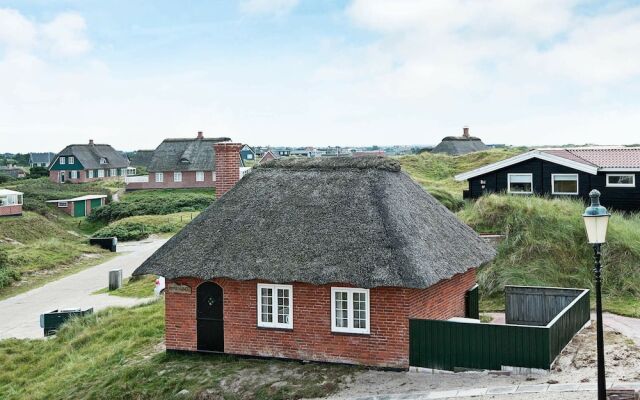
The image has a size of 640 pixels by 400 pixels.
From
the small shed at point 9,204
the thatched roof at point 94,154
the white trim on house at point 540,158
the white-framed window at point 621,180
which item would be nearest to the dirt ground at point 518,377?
the white trim on house at point 540,158

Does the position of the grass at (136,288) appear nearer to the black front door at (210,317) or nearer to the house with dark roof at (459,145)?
the black front door at (210,317)

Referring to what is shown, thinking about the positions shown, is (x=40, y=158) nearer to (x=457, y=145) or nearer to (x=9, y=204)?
(x=9, y=204)

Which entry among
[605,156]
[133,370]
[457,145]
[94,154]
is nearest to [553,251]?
[605,156]

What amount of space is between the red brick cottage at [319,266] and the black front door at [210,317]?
0.11 ft

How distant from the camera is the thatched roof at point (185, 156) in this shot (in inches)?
3342

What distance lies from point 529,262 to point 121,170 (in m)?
89.7

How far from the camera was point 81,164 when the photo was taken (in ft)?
320

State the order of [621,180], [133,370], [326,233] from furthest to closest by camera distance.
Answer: [621,180]
[133,370]
[326,233]

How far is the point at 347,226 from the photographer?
1952 cm

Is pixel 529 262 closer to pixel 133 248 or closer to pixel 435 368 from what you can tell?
pixel 435 368

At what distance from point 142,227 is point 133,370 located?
1607 inches

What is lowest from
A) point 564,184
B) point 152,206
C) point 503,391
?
point 503,391

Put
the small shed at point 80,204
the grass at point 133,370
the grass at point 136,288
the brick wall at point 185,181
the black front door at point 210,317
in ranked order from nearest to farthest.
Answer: the grass at point 133,370, the black front door at point 210,317, the grass at point 136,288, the small shed at point 80,204, the brick wall at point 185,181

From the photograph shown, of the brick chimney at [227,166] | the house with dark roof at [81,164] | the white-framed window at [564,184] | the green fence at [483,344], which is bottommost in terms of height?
the green fence at [483,344]
